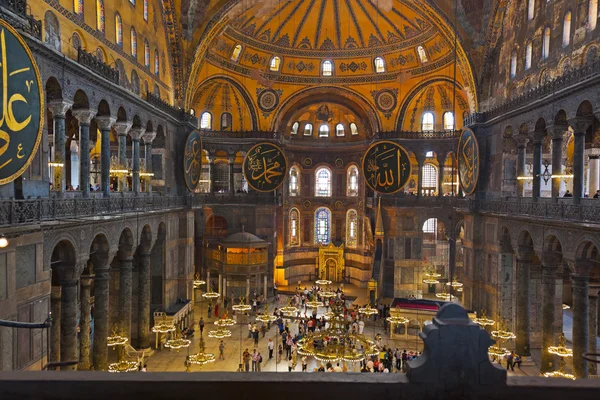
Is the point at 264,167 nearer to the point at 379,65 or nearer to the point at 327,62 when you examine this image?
the point at 327,62

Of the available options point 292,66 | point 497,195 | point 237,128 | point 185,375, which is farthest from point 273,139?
point 185,375

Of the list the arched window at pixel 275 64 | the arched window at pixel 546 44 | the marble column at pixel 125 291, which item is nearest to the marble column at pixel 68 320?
the marble column at pixel 125 291

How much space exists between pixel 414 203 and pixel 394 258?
9.62 ft

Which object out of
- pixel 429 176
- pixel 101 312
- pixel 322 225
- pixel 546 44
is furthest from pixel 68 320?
pixel 429 176

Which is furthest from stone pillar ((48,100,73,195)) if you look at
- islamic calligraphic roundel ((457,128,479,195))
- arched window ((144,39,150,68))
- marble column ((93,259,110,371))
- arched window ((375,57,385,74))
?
arched window ((375,57,385,74))

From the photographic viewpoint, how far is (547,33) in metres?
14.0

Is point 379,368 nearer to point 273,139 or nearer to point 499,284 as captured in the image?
point 499,284

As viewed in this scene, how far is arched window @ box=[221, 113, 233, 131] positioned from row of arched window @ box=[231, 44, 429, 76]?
10.1ft

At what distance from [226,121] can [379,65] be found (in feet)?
27.8

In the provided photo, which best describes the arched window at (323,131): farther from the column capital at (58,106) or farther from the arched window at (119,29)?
the column capital at (58,106)

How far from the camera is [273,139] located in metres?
25.0

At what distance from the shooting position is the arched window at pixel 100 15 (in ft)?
41.1

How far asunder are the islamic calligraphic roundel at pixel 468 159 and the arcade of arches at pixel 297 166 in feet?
3.63

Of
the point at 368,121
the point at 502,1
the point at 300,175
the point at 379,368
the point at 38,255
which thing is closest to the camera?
the point at 38,255
